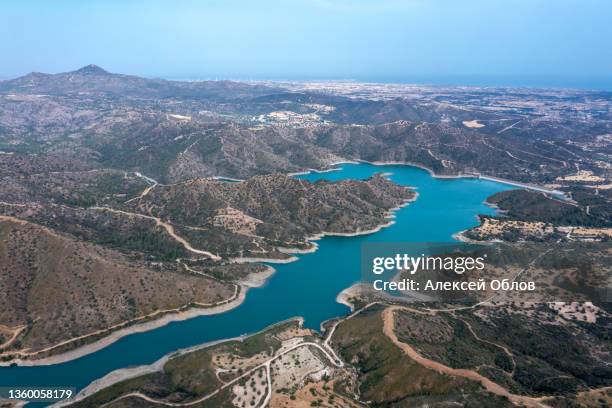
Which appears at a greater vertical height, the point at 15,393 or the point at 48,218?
the point at 48,218

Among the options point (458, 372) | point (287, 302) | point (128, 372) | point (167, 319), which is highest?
point (458, 372)

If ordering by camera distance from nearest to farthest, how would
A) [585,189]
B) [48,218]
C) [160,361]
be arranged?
1. [160,361]
2. [48,218]
3. [585,189]

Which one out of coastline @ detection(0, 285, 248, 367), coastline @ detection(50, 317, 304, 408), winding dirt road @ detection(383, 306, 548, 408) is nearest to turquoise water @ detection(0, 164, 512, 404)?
coastline @ detection(0, 285, 248, 367)

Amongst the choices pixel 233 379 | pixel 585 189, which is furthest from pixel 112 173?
pixel 585 189

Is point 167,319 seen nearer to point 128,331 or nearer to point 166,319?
point 166,319

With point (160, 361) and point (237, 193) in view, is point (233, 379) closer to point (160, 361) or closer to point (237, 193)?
point (160, 361)

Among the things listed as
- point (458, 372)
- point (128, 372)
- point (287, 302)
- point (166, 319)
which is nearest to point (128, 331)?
point (166, 319)

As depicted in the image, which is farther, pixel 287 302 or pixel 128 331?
pixel 287 302

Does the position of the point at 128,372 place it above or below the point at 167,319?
below

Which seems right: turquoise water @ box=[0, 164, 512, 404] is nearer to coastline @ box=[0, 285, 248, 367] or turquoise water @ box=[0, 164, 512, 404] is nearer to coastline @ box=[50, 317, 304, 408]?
coastline @ box=[0, 285, 248, 367]
